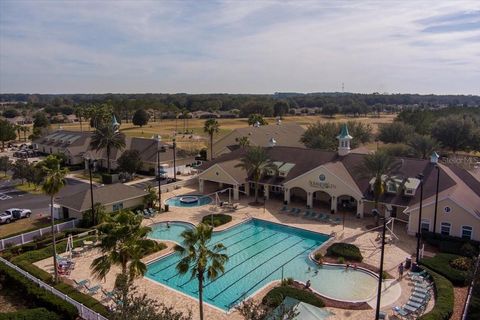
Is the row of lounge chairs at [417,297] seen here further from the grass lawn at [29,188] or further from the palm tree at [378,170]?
the grass lawn at [29,188]

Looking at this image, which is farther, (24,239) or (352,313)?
(24,239)

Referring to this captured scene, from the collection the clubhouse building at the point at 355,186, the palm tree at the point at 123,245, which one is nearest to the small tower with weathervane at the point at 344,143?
the clubhouse building at the point at 355,186

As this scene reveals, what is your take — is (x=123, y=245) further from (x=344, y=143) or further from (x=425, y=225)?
(x=344, y=143)

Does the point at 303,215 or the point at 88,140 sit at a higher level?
the point at 88,140

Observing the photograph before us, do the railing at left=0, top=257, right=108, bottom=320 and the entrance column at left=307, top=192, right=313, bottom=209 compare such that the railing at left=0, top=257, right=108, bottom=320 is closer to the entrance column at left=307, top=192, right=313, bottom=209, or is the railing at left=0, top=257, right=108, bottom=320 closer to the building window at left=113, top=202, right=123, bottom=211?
the building window at left=113, top=202, right=123, bottom=211

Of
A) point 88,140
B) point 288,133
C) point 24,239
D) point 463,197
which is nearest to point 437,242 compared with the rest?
point 463,197

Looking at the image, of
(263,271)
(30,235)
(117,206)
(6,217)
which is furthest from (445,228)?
(6,217)

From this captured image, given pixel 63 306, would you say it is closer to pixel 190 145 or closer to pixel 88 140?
pixel 88 140
